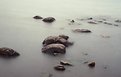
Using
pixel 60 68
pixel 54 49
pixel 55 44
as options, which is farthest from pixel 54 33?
pixel 60 68

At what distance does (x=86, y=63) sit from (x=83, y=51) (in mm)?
1053

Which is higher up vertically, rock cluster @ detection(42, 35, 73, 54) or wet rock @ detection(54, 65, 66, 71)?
rock cluster @ detection(42, 35, 73, 54)

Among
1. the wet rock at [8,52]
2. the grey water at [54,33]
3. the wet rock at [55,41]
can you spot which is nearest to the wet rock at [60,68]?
the grey water at [54,33]

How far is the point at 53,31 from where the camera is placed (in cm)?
1138

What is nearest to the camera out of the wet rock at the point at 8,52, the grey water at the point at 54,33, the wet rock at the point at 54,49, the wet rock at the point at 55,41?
the grey water at the point at 54,33

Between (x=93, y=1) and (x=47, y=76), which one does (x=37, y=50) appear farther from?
(x=93, y=1)

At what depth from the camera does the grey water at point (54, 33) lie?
7.52 metres

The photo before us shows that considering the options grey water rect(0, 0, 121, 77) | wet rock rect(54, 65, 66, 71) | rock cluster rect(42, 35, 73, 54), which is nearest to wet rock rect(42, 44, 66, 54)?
rock cluster rect(42, 35, 73, 54)

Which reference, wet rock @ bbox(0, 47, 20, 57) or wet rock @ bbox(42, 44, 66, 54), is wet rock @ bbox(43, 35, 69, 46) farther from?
wet rock @ bbox(0, 47, 20, 57)

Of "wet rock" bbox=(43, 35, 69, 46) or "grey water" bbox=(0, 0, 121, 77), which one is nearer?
"grey water" bbox=(0, 0, 121, 77)

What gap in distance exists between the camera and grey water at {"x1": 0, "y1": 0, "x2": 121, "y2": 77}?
752cm

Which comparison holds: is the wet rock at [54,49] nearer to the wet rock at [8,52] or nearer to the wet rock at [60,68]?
the wet rock at [8,52]

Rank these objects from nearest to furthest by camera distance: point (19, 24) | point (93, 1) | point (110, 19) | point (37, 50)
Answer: point (37, 50)
point (19, 24)
point (110, 19)
point (93, 1)

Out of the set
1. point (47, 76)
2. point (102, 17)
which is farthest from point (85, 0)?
point (47, 76)
